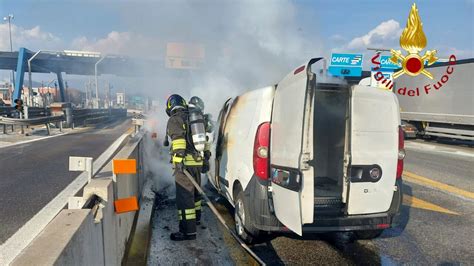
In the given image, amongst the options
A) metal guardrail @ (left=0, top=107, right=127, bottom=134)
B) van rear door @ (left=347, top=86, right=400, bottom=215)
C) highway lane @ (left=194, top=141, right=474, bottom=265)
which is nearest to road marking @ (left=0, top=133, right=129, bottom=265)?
highway lane @ (left=194, top=141, right=474, bottom=265)

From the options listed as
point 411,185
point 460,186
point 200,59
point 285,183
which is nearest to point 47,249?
point 285,183

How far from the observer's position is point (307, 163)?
2.97 m

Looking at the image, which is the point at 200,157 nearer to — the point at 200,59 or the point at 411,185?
the point at 411,185

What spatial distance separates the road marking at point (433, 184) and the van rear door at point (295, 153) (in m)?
4.66

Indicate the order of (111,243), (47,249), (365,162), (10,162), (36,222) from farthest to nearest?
(10,162), (36,222), (365,162), (111,243), (47,249)

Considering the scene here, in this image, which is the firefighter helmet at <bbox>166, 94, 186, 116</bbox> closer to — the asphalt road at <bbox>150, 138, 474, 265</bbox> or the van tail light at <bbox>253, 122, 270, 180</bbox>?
the van tail light at <bbox>253, 122, 270, 180</bbox>

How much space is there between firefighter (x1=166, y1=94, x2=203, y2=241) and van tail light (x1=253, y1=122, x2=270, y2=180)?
1.04 m

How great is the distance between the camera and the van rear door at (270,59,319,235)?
2861mm

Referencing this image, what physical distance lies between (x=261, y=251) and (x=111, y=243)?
1.67 m

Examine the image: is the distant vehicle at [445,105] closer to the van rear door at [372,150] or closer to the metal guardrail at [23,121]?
the van rear door at [372,150]

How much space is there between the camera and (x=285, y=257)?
3.60 m

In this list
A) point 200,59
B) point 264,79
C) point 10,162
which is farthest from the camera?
point 200,59

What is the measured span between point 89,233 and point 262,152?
5.94ft

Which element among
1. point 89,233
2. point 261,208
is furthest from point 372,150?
point 89,233
